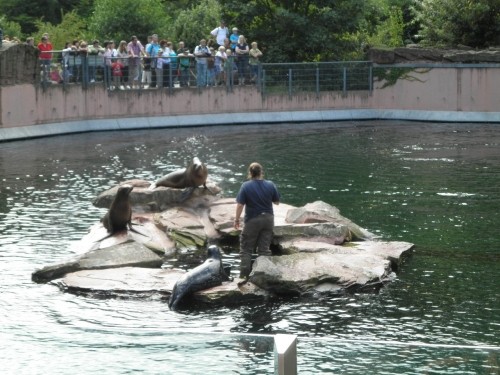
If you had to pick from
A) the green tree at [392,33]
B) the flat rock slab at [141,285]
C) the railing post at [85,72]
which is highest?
the green tree at [392,33]

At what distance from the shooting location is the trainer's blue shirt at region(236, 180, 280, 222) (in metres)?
16.4

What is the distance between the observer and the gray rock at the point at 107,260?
17.0 m

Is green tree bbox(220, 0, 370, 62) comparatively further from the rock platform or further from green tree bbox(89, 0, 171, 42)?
the rock platform

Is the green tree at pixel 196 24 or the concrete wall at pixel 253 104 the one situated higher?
the green tree at pixel 196 24

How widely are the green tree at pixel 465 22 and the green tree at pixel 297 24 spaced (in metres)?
3.13

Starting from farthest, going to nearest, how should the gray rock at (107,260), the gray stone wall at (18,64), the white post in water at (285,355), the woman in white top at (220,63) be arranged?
the woman in white top at (220,63) → the gray stone wall at (18,64) → the gray rock at (107,260) → the white post in water at (285,355)

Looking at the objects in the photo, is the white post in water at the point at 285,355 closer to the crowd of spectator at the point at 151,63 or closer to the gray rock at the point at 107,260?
Result: the gray rock at the point at 107,260

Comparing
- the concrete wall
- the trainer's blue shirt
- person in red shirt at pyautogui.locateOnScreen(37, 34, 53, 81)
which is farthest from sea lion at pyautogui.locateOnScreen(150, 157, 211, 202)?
person in red shirt at pyautogui.locateOnScreen(37, 34, 53, 81)

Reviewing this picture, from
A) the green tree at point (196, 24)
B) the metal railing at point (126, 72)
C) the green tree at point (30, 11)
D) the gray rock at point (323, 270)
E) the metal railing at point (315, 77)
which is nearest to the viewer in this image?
the gray rock at point (323, 270)

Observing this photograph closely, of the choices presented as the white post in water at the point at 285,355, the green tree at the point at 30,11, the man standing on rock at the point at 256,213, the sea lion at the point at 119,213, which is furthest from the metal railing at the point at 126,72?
the white post in water at the point at 285,355

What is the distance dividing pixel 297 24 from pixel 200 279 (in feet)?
104

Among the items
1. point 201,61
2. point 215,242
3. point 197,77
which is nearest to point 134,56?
point 201,61

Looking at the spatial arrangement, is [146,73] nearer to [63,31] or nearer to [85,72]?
[85,72]

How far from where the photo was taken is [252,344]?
9.37m
